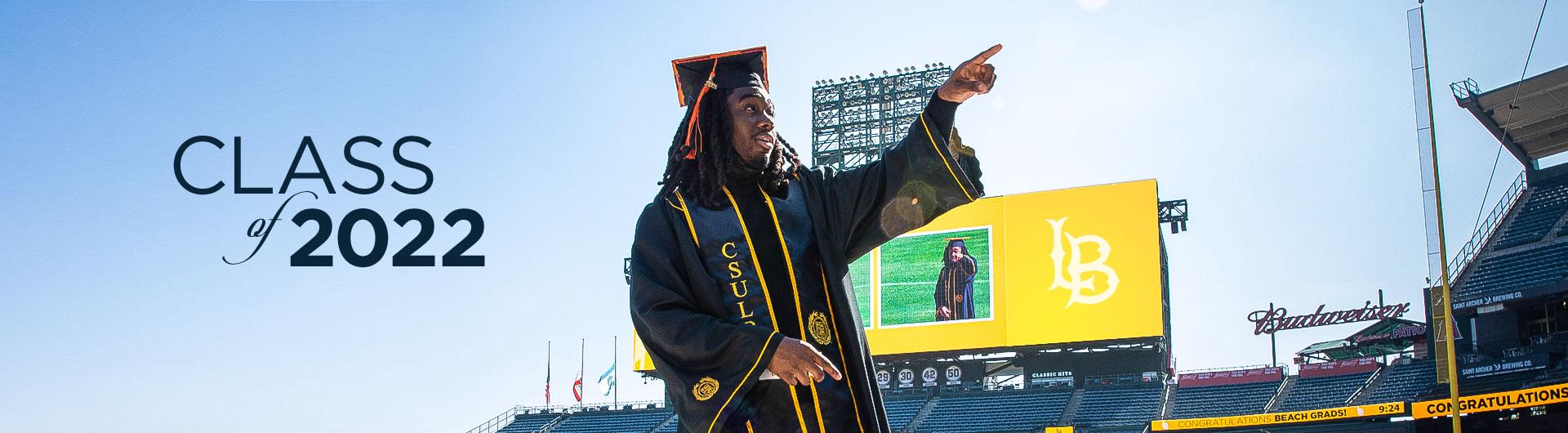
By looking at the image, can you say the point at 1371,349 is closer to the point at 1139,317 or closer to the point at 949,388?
the point at 1139,317

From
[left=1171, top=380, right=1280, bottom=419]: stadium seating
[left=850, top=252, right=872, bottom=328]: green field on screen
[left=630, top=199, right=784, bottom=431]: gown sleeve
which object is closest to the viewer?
[left=630, top=199, right=784, bottom=431]: gown sleeve

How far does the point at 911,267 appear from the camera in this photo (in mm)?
31828

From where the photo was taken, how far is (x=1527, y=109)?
26.5m

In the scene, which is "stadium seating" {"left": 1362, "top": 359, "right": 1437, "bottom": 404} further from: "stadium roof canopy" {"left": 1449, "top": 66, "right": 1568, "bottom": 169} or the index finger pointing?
the index finger pointing

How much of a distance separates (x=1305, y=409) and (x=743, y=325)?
27.7 m

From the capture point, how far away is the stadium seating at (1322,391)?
28078mm

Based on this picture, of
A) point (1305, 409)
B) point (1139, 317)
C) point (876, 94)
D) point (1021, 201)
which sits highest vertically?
point (876, 94)

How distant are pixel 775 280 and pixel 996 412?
3095 cm

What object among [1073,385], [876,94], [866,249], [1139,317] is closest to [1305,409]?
[1139,317]

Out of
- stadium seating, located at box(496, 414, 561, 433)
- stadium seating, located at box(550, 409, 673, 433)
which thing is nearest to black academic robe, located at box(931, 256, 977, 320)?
stadium seating, located at box(550, 409, 673, 433)

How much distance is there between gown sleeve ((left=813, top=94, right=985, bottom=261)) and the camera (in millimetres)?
2613

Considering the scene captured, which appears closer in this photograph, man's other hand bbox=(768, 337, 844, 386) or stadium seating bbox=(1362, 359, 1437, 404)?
man's other hand bbox=(768, 337, 844, 386)

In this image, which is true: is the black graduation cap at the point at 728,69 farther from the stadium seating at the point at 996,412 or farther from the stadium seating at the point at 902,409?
the stadium seating at the point at 902,409

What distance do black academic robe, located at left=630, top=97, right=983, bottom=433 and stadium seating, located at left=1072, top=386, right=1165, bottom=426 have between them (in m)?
28.2
